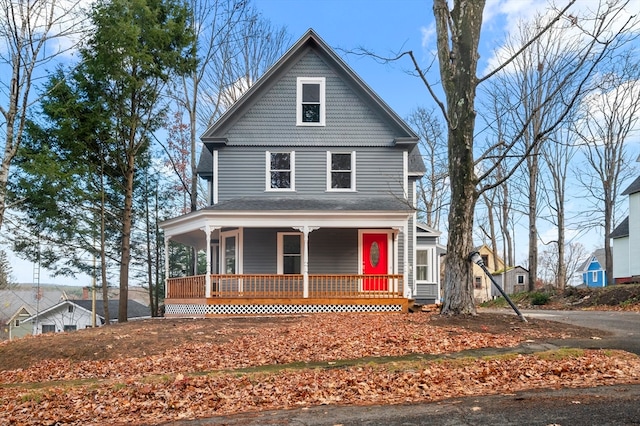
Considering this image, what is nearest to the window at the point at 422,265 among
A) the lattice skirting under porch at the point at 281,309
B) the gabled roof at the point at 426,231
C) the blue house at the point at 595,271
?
the gabled roof at the point at 426,231

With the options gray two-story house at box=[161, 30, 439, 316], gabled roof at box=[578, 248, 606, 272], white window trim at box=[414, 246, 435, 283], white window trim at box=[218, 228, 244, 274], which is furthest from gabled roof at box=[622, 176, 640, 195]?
gabled roof at box=[578, 248, 606, 272]

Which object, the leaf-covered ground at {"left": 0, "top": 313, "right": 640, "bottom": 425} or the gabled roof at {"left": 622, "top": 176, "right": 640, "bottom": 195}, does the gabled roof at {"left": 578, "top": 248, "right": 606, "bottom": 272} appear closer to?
the gabled roof at {"left": 622, "top": 176, "right": 640, "bottom": 195}

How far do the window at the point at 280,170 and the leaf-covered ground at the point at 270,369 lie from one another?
798 centimetres

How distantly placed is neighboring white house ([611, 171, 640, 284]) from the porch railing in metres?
14.6

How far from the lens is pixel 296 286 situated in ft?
57.9

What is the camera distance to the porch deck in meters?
16.7

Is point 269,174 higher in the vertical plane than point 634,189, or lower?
lower

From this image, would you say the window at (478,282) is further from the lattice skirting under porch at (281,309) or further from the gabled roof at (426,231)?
the lattice skirting under porch at (281,309)

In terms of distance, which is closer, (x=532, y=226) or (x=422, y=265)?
(x=422, y=265)

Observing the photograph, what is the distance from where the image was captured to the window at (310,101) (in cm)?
1911

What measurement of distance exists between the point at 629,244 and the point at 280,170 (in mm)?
20172

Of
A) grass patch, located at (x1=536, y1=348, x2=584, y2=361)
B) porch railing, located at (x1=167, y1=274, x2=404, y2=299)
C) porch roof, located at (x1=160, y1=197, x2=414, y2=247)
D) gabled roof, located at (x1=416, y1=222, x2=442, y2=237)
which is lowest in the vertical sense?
grass patch, located at (x1=536, y1=348, x2=584, y2=361)

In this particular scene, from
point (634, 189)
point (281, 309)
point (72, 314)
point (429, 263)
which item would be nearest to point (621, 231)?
point (634, 189)

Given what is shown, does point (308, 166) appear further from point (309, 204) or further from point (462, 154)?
point (462, 154)
